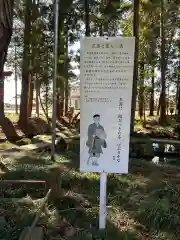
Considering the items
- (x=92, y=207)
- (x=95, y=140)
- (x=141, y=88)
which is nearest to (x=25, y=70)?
(x=141, y=88)

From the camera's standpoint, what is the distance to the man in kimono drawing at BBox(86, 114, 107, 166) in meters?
4.07

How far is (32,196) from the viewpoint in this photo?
5016 mm

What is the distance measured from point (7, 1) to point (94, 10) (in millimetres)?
13563

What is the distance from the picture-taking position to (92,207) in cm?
473

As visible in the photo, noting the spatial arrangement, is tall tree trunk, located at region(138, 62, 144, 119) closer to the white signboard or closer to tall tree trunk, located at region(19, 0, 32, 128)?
tall tree trunk, located at region(19, 0, 32, 128)

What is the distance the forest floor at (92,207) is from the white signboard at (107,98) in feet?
Result: 2.24

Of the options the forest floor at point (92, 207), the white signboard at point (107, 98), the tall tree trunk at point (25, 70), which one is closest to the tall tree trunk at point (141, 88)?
the tall tree trunk at point (25, 70)

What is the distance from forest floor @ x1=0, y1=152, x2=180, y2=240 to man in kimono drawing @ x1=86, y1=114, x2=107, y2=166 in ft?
2.44

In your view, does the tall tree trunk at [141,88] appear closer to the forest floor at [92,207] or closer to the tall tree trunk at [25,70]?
the tall tree trunk at [25,70]

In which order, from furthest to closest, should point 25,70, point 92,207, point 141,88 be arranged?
point 141,88, point 25,70, point 92,207

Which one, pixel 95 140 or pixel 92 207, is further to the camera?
pixel 92 207

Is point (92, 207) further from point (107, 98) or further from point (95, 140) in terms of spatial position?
point (107, 98)

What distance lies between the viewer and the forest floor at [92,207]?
3990 mm

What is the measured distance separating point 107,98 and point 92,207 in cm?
151
